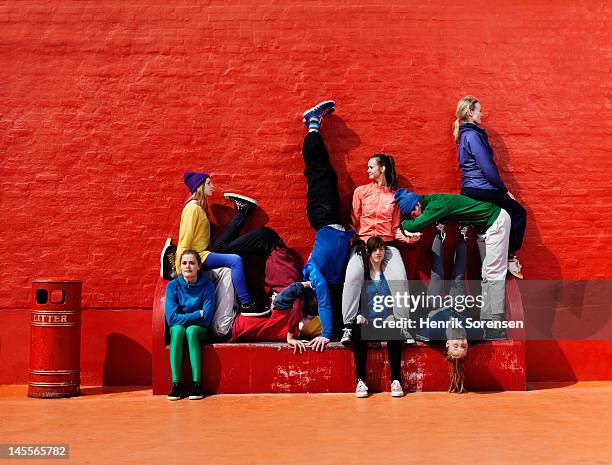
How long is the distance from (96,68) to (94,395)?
358cm

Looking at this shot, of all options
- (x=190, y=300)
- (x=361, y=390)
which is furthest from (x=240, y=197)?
Result: (x=361, y=390)

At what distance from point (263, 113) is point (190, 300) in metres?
2.39

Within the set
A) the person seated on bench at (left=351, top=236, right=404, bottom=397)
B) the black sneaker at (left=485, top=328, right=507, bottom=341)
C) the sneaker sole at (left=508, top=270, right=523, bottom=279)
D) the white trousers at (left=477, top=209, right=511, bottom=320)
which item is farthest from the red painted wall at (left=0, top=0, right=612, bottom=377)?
the black sneaker at (left=485, top=328, right=507, bottom=341)

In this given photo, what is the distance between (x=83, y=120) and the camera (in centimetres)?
882

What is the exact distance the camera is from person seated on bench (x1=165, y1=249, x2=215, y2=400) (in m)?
7.52

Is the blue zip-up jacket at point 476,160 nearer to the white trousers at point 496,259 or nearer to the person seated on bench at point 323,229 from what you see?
the white trousers at point 496,259

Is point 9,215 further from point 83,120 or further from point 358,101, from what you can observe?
point 358,101

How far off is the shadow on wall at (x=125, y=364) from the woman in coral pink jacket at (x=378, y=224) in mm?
2337

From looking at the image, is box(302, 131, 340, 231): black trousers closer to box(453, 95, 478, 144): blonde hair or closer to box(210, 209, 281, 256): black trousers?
box(210, 209, 281, 256): black trousers

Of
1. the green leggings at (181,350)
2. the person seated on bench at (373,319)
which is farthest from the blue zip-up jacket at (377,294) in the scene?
the green leggings at (181,350)

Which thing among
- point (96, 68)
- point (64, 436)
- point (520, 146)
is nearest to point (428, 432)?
point (64, 436)

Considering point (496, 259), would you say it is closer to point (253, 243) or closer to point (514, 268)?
point (514, 268)

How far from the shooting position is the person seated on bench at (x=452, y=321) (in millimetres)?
7605

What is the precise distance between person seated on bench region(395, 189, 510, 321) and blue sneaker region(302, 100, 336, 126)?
119 cm
